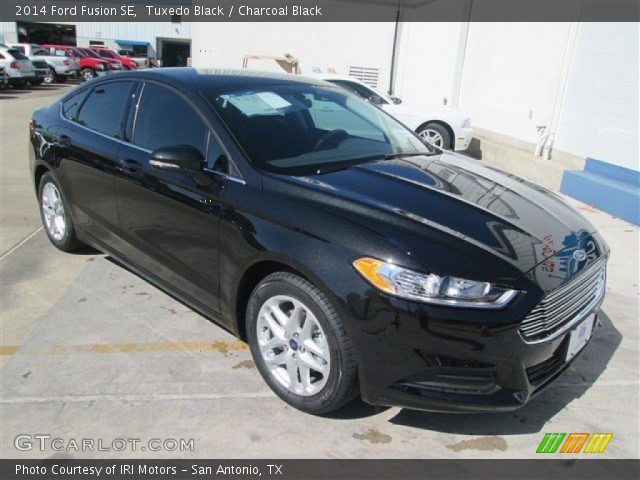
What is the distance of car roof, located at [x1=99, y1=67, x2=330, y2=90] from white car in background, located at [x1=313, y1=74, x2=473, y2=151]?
23.1 feet

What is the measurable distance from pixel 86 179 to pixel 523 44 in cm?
929

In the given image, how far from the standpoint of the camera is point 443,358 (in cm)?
228

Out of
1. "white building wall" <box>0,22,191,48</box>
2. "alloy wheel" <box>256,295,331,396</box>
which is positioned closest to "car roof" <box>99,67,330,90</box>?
"alloy wheel" <box>256,295,331,396</box>

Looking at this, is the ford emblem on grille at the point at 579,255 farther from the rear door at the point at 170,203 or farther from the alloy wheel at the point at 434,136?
the alloy wheel at the point at 434,136

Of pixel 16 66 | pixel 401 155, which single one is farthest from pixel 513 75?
pixel 16 66

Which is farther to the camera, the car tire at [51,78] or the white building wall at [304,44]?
the car tire at [51,78]

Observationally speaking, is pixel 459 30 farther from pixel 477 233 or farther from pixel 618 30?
pixel 477 233

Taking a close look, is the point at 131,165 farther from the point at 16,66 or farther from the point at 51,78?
the point at 51,78

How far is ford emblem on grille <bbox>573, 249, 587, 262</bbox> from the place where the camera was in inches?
105

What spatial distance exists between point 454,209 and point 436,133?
844 centimetres

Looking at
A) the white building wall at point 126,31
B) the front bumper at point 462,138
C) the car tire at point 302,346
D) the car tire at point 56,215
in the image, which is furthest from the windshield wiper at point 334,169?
the white building wall at point 126,31

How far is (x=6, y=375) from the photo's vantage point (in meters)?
3.08

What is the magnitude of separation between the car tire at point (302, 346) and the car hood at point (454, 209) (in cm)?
45

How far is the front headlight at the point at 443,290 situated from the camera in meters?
2.26
